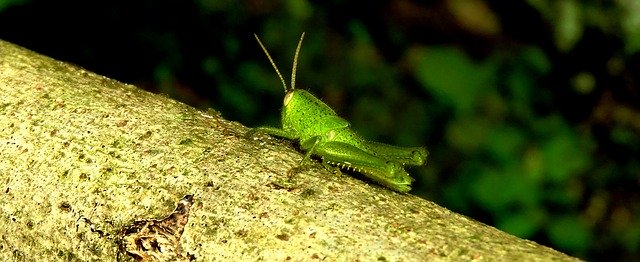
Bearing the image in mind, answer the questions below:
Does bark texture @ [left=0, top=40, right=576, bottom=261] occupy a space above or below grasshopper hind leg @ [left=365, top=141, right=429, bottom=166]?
below

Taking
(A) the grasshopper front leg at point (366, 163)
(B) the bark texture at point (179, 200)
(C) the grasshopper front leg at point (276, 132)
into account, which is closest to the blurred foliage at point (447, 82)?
(C) the grasshopper front leg at point (276, 132)

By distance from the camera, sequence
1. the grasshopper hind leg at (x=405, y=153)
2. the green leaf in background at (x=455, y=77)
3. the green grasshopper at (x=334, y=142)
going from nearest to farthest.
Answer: the green grasshopper at (x=334, y=142) → the grasshopper hind leg at (x=405, y=153) → the green leaf in background at (x=455, y=77)

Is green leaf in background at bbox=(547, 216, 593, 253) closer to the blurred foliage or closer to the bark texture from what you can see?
the blurred foliage

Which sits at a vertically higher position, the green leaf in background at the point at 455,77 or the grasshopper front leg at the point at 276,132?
the green leaf in background at the point at 455,77

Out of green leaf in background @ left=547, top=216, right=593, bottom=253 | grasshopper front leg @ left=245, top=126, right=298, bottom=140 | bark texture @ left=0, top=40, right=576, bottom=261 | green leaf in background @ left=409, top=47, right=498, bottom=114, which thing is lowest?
bark texture @ left=0, top=40, right=576, bottom=261

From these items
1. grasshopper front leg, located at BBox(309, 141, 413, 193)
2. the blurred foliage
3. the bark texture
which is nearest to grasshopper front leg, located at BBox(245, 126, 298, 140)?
grasshopper front leg, located at BBox(309, 141, 413, 193)

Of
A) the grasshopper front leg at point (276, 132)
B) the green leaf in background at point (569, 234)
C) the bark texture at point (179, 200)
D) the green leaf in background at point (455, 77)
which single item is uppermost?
the green leaf in background at point (455, 77)

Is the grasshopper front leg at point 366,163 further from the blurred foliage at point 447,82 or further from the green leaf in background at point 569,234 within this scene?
the green leaf in background at point 569,234
